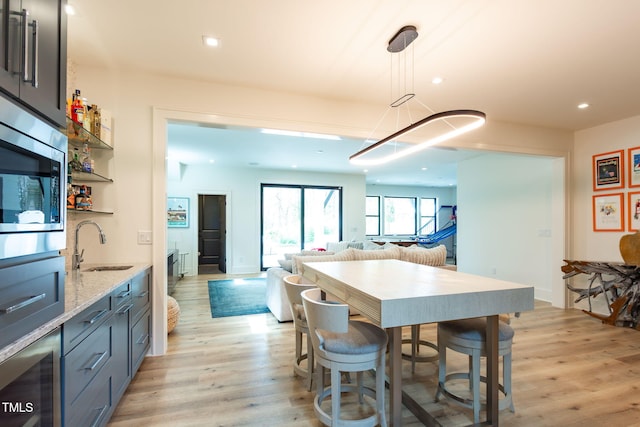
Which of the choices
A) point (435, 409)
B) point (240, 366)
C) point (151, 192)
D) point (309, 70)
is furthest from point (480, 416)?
point (151, 192)

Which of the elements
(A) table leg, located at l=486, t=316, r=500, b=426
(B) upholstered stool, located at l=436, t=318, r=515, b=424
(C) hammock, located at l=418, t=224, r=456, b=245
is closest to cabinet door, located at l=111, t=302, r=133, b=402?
(B) upholstered stool, located at l=436, t=318, r=515, b=424

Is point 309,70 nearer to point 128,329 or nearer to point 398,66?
point 398,66

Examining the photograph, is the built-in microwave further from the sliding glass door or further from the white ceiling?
the sliding glass door

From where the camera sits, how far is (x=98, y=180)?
106 inches

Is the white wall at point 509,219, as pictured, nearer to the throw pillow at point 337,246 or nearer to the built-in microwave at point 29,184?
the throw pillow at point 337,246

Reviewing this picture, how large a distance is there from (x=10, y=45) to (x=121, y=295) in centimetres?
147

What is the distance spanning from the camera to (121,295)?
1.94 m

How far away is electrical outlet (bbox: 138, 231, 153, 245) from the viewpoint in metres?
2.79

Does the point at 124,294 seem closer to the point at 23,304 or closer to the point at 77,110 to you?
the point at 23,304

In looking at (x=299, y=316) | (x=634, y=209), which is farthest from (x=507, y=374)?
(x=634, y=209)

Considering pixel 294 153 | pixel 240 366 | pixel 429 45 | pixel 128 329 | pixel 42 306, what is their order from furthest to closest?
pixel 294 153 < pixel 240 366 < pixel 429 45 < pixel 128 329 < pixel 42 306

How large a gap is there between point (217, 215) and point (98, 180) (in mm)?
6206

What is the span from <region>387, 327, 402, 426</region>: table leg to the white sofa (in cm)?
226

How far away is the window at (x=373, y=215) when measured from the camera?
1084cm
